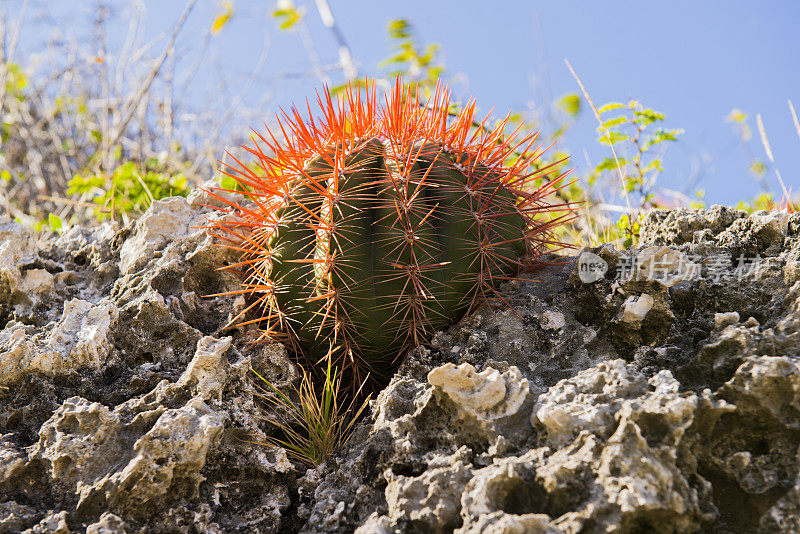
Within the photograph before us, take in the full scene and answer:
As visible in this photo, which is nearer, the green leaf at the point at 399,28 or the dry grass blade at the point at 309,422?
the dry grass blade at the point at 309,422

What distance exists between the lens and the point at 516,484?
4.36 ft

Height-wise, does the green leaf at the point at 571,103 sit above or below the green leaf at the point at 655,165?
above

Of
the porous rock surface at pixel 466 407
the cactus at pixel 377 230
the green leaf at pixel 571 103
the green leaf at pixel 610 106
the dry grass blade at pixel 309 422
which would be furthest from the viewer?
the green leaf at pixel 571 103

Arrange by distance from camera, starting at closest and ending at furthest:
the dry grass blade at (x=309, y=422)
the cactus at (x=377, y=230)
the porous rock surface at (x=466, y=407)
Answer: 1. the porous rock surface at (x=466, y=407)
2. the dry grass blade at (x=309, y=422)
3. the cactus at (x=377, y=230)

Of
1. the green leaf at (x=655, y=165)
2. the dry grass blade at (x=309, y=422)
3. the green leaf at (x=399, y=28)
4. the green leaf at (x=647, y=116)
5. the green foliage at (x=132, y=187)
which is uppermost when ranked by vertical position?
the green leaf at (x=399, y=28)

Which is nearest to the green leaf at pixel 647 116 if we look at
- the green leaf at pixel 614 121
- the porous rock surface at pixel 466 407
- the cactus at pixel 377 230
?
the green leaf at pixel 614 121

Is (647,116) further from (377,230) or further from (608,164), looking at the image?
(377,230)

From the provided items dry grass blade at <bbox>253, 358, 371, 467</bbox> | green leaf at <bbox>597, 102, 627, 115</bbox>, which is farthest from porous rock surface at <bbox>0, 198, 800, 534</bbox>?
green leaf at <bbox>597, 102, 627, 115</bbox>

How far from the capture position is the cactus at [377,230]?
189 cm

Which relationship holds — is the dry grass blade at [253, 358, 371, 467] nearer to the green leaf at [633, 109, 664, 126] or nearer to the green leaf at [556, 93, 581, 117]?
the green leaf at [633, 109, 664, 126]

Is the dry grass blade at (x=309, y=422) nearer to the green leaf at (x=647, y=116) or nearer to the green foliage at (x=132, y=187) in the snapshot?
the green foliage at (x=132, y=187)

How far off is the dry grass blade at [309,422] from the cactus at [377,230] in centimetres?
15

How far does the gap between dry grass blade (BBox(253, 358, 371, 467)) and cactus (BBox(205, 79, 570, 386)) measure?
151mm

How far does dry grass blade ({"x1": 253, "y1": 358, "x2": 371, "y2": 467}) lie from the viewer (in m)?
1.78
